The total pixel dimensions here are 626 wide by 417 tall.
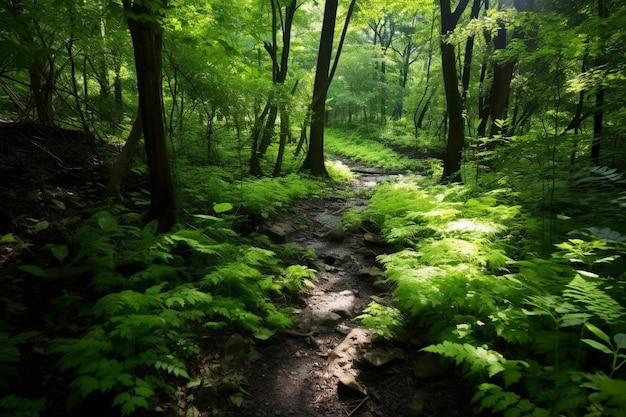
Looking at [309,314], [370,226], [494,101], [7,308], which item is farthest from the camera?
[494,101]

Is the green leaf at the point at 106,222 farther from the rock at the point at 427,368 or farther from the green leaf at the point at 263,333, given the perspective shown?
the rock at the point at 427,368

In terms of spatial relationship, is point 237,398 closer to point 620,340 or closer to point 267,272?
point 267,272

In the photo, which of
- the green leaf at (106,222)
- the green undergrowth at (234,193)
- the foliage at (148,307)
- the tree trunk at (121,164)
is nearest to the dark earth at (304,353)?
the foliage at (148,307)

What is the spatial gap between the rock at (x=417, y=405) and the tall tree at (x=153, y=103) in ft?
13.6

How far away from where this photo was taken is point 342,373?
127 inches

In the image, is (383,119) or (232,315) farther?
(383,119)

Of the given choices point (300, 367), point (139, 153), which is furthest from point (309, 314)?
point (139, 153)

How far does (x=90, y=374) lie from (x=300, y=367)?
6.30 ft

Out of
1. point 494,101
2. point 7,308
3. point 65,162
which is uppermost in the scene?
point 494,101

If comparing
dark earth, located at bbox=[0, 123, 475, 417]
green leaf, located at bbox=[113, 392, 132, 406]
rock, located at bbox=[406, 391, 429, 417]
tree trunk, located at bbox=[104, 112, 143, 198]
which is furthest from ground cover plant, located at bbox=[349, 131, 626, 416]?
tree trunk, located at bbox=[104, 112, 143, 198]

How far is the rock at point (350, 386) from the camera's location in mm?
3008

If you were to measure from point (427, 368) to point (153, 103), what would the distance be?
483cm

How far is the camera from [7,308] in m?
2.96

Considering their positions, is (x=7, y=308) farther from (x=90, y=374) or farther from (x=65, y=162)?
(x=65, y=162)
